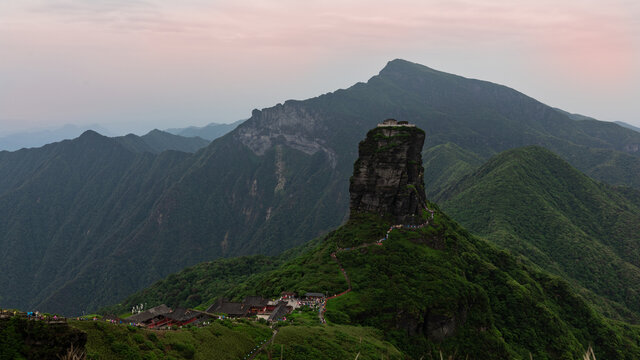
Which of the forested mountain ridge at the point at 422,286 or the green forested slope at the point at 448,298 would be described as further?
the forested mountain ridge at the point at 422,286

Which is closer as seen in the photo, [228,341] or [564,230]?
[228,341]

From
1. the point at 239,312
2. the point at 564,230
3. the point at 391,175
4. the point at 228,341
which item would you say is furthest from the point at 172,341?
the point at 564,230

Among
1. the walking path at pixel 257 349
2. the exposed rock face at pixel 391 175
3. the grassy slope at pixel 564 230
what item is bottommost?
the grassy slope at pixel 564 230

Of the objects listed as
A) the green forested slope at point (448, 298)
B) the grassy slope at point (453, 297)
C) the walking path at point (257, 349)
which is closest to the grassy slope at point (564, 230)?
the grassy slope at point (453, 297)

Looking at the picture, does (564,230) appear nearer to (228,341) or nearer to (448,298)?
(448,298)

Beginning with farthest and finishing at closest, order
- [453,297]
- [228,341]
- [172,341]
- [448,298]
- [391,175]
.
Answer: [391,175] → [453,297] → [448,298] → [228,341] → [172,341]

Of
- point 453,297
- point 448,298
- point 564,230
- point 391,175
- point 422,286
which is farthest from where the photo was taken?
point 564,230

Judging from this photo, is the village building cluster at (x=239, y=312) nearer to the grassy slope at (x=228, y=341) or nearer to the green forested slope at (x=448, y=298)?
the green forested slope at (x=448, y=298)
